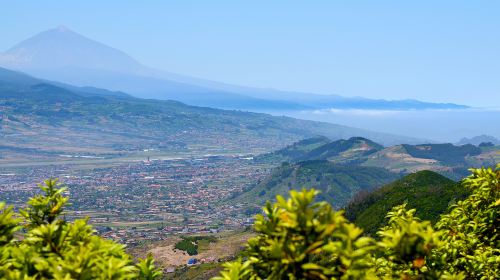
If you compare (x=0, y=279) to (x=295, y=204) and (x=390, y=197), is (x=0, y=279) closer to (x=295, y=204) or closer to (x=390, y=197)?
(x=295, y=204)

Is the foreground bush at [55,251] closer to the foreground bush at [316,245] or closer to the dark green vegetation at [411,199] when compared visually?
the foreground bush at [316,245]

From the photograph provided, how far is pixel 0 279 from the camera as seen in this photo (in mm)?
12266

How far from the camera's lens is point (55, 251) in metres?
13.5

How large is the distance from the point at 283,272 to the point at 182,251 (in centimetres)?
17958

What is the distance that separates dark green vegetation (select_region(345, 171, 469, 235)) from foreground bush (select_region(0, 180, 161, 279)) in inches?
4587

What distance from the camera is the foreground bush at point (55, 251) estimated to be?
12.1 meters

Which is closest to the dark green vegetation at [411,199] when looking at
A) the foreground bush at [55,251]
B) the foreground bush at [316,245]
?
the foreground bush at [316,245]

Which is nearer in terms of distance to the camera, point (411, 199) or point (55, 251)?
point (55, 251)

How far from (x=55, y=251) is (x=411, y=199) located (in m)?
156

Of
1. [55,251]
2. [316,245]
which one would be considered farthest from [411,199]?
[55,251]

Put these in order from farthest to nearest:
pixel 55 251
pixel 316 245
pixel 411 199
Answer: pixel 411 199, pixel 55 251, pixel 316 245

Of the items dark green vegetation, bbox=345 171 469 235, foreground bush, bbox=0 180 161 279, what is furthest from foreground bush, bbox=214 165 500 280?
dark green vegetation, bbox=345 171 469 235

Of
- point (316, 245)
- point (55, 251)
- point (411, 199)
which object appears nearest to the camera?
point (316, 245)

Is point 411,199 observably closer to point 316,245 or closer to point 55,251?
point 316,245
